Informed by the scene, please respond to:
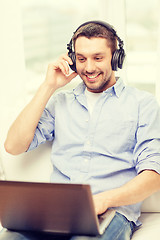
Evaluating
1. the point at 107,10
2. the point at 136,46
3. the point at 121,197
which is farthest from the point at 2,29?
the point at 136,46

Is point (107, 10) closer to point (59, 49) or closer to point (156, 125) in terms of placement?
point (156, 125)

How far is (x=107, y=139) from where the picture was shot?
1646 millimetres

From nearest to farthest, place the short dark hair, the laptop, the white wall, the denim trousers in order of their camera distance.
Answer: the laptop < the denim trousers < the short dark hair < the white wall

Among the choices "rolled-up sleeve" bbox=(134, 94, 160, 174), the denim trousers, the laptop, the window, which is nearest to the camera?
the laptop

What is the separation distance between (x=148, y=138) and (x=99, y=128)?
0.23 m

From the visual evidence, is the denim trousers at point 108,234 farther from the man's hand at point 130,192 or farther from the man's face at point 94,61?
the man's face at point 94,61

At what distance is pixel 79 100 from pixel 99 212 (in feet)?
1.88

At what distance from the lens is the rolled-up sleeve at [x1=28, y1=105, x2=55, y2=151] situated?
5.70ft

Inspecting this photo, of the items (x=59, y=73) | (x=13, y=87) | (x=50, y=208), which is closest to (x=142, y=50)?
(x=13, y=87)

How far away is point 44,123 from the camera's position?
5.84 ft

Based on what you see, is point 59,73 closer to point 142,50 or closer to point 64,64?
point 64,64

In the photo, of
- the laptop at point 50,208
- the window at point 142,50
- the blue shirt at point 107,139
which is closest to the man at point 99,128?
the blue shirt at point 107,139

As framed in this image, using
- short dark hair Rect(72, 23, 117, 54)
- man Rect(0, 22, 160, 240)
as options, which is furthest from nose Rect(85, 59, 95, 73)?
short dark hair Rect(72, 23, 117, 54)

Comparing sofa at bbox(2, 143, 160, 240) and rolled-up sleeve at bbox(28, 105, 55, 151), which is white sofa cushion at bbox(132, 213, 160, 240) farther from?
rolled-up sleeve at bbox(28, 105, 55, 151)
